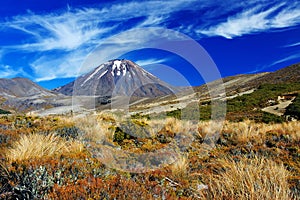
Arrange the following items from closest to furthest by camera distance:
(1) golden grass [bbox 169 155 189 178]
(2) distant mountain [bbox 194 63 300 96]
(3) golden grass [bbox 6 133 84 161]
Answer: (3) golden grass [bbox 6 133 84 161], (1) golden grass [bbox 169 155 189 178], (2) distant mountain [bbox 194 63 300 96]

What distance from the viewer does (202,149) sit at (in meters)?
9.64

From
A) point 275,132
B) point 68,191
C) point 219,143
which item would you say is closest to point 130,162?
point 68,191

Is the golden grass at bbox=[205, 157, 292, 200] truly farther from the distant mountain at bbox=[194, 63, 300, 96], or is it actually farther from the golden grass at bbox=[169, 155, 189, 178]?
the distant mountain at bbox=[194, 63, 300, 96]

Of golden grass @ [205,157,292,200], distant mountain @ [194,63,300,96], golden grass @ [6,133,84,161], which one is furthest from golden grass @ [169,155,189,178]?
distant mountain @ [194,63,300,96]

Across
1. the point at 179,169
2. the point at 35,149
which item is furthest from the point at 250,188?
the point at 35,149

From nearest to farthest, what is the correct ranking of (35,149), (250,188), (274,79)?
(250,188)
(35,149)
(274,79)

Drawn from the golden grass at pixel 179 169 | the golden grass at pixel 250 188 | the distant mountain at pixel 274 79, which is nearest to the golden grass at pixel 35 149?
the golden grass at pixel 179 169

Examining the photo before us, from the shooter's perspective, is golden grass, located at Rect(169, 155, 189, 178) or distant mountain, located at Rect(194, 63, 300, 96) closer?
golden grass, located at Rect(169, 155, 189, 178)

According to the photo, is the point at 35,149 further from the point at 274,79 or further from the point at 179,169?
the point at 274,79

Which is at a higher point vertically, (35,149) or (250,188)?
(35,149)

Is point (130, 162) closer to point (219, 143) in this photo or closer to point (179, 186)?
point (179, 186)

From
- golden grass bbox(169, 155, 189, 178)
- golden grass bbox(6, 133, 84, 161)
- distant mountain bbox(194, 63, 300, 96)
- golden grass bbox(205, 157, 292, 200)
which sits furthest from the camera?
distant mountain bbox(194, 63, 300, 96)

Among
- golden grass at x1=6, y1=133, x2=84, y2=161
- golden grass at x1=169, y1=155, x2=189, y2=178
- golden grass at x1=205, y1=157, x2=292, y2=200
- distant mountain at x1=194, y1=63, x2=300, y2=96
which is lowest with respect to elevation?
golden grass at x1=169, y1=155, x2=189, y2=178

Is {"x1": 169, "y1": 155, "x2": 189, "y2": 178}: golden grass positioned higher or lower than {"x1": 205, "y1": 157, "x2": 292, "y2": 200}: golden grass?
lower
